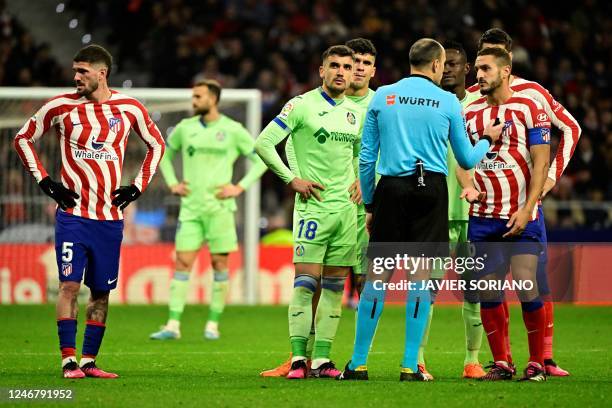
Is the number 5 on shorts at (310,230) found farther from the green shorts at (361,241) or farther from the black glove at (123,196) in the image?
the black glove at (123,196)

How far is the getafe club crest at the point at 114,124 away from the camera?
8.56 metres

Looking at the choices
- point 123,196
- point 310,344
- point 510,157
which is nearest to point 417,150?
point 510,157

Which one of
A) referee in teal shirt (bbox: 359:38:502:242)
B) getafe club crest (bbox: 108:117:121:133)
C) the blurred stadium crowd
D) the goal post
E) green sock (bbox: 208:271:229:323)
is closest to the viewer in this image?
referee in teal shirt (bbox: 359:38:502:242)

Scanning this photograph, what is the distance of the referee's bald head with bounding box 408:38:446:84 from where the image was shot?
25.5 ft

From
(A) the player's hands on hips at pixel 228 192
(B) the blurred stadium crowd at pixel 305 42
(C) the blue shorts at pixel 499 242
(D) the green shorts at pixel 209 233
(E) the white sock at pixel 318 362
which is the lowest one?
(E) the white sock at pixel 318 362

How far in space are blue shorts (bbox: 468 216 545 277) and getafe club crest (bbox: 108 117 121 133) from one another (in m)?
2.64

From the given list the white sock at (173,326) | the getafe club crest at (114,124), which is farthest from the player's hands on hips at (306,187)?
the white sock at (173,326)

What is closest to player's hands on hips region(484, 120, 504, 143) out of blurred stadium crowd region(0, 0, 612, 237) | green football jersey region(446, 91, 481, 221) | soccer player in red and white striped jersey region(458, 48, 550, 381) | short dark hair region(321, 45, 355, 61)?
soccer player in red and white striped jersey region(458, 48, 550, 381)

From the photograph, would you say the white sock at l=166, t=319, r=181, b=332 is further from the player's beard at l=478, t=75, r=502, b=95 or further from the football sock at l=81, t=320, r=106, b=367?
the player's beard at l=478, t=75, r=502, b=95

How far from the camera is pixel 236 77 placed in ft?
66.9

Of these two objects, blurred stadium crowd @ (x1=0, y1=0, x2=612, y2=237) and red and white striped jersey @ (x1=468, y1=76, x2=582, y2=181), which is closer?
red and white striped jersey @ (x1=468, y1=76, x2=582, y2=181)

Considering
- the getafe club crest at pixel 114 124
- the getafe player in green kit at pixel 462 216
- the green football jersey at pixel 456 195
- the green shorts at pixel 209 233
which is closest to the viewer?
the getafe club crest at pixel 114 124

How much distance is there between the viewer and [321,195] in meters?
8.51

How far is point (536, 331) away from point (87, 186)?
10.8 feet
